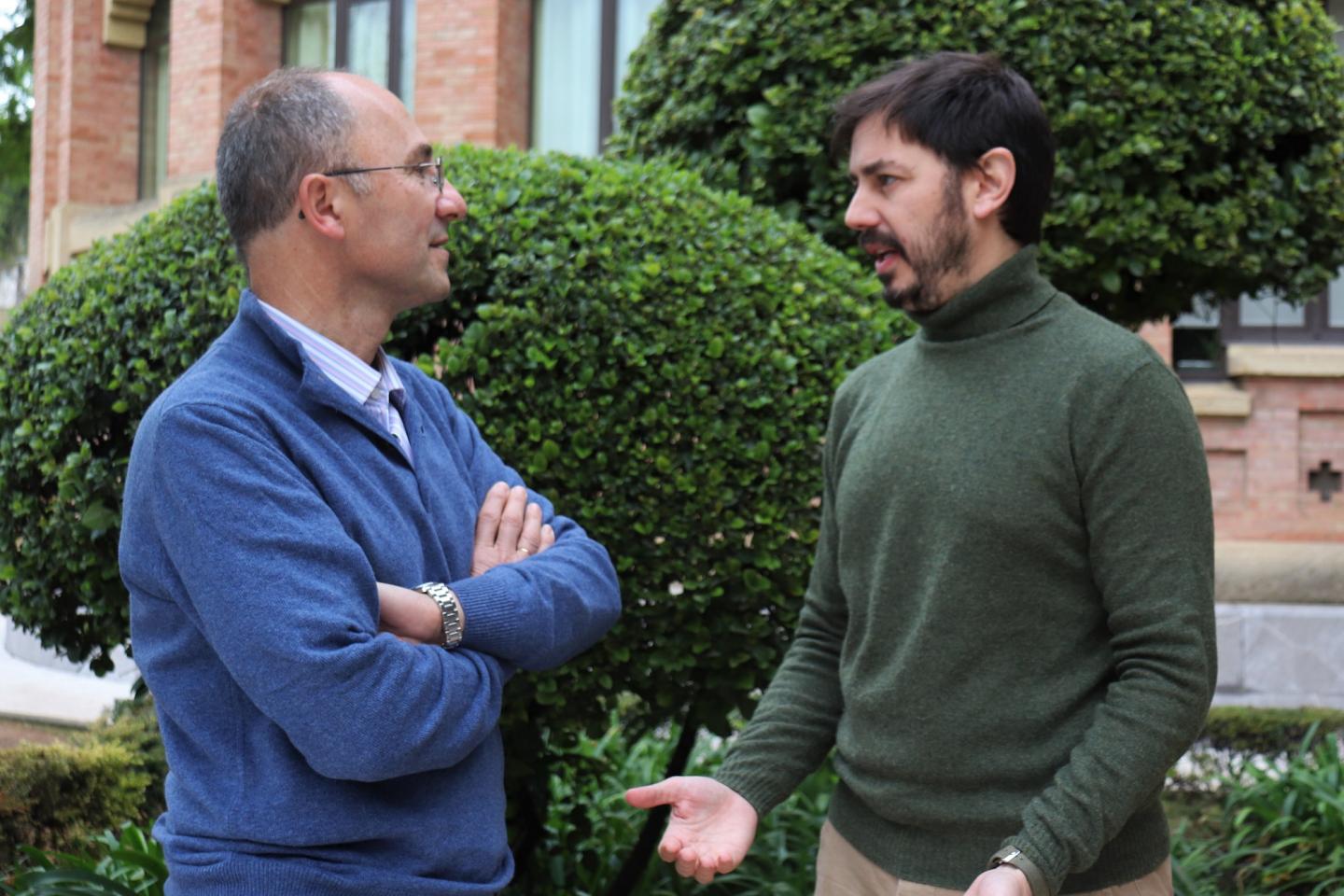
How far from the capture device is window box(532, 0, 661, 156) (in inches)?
548

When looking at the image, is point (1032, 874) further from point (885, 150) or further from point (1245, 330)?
point (1245, 330)

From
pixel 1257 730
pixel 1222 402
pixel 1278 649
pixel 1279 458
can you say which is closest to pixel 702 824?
pixel 1257 730

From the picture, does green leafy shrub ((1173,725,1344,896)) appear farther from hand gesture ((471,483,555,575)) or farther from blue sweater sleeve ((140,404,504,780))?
blue sweater sleeve ((140,404,504,780))

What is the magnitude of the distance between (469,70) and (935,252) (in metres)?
11.7

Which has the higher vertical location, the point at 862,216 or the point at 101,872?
the point at 862,216

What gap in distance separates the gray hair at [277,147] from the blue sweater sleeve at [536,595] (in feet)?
1.88

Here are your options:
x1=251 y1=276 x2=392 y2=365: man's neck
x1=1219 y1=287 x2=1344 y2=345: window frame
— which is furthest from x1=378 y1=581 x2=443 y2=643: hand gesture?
x1=1219 y1=287 x2=1344 y2=345: window frame

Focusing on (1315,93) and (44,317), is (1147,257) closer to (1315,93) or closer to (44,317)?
(1315,93)

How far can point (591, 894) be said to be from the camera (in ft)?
15.5

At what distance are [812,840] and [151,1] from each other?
608 inches

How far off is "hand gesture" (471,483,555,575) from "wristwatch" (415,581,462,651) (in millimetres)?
193

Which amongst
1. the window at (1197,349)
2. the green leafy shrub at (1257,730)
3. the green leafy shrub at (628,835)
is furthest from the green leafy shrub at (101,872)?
the window at (1197,349)

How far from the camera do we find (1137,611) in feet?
7.47

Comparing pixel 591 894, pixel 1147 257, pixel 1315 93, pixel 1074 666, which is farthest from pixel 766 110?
pixel 1074 666
